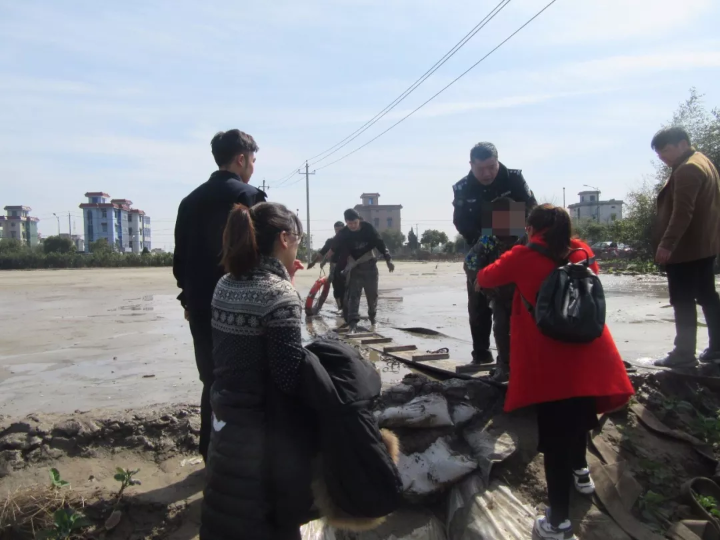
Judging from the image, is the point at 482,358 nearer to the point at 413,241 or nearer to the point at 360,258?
the point at 360,258

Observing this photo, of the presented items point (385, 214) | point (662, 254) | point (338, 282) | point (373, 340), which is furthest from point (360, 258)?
point (385, 214)

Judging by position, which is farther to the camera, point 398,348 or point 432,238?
point 432,238

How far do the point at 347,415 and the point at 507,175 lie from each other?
297 centimetres

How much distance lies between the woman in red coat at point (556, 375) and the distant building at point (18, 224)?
12060cm

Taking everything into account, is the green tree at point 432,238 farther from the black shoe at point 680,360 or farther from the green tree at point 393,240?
the black shoe at point 680,360

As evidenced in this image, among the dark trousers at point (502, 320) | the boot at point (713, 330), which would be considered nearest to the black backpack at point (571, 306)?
the dark trousers at point (502, 320)

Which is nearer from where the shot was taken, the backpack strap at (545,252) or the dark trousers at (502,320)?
the backpack strap at (545,252)

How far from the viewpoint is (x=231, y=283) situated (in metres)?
2.15

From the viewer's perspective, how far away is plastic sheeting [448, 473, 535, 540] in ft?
9.82

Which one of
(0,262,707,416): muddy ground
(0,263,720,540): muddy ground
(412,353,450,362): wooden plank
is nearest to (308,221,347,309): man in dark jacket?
(0,262,707,416): muddy ground

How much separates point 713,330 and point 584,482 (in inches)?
93.4

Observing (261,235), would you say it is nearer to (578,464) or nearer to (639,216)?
(578,464)

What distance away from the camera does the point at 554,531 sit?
283cm

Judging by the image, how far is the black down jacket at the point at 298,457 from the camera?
1954 mm
